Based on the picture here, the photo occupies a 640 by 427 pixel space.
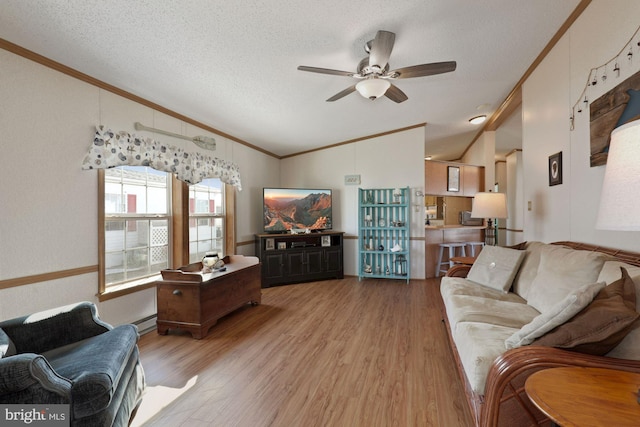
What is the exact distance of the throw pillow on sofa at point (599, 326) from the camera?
3.54ft

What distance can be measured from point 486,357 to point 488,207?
2433 mm

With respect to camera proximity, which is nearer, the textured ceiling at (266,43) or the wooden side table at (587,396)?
the wooden side table at (587,396)

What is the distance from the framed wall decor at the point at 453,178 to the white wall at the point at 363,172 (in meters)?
0.88

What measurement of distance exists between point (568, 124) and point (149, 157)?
4008mm

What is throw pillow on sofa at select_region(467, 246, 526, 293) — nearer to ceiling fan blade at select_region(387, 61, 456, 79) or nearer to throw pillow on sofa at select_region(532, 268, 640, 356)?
throw pillow on sofa at select_region(532, 268, 640, 356)

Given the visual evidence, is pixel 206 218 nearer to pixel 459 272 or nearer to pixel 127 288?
pixel 127 288

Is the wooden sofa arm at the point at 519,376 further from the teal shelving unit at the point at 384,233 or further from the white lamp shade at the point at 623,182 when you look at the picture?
the teal shelving unit at the point at 384,233

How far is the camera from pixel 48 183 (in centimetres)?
217

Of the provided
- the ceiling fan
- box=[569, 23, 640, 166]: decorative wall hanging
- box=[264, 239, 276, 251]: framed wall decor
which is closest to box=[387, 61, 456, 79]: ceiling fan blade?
the ceiling fan

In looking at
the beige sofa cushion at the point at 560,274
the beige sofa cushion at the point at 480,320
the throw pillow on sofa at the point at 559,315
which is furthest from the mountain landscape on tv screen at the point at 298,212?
the throw pillow on sofa at the point at 559,315

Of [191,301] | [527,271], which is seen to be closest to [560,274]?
[527,271]

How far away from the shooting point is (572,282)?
166 centimetres

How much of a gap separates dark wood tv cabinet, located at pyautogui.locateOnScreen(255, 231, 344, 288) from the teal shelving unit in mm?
489

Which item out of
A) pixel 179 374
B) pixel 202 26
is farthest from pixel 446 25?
pixel 179 374
